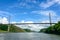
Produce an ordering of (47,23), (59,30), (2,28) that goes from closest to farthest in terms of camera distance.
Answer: (59,30)
(47,23)
(2,28)

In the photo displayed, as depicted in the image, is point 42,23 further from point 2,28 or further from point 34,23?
point 2,28

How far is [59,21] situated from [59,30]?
10.6 meters

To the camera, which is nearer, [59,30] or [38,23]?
[59,30]

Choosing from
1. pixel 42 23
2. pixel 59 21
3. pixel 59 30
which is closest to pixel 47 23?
pixel 42 23

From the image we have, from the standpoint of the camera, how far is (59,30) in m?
65.9

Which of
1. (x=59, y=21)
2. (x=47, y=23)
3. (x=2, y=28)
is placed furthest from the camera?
(x=2, y=28)

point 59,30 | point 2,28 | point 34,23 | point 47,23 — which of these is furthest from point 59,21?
point 2,28

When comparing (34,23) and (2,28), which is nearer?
(34,23)

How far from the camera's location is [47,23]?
95.1 meters

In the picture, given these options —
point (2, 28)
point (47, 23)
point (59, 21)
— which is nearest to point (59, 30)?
point (59, 21)

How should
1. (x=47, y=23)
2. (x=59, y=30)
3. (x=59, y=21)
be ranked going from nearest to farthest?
(x=59, y=30) < (x=59, y=21) < (x=47, y=23)

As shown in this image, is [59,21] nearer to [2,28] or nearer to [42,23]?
[42,23]

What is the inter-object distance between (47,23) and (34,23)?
8.16 m

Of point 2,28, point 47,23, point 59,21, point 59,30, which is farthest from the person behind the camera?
point 2,28
